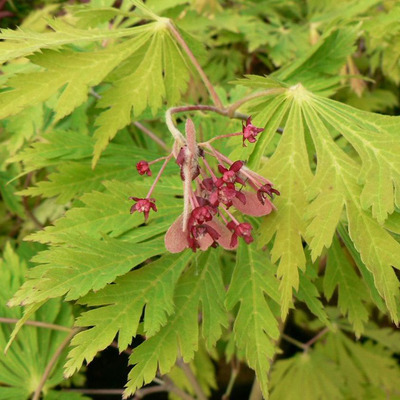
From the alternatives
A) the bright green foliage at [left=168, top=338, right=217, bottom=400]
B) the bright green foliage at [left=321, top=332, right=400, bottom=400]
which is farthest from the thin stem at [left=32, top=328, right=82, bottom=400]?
the bright green foliage at [left=321, top=332, right=400, bottom=400]

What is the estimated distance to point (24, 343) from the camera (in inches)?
45.6

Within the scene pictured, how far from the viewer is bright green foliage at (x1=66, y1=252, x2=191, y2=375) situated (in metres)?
0.71

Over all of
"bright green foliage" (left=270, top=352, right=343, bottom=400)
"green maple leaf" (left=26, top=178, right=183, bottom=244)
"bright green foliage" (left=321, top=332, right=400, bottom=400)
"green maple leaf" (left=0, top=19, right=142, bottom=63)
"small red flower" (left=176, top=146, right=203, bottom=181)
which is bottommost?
"bright green foliage" (left=321, top=332, right=400, bottom=400)

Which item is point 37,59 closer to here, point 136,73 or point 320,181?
point 136,73

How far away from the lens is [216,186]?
64 cm

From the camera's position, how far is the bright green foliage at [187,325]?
74 cm

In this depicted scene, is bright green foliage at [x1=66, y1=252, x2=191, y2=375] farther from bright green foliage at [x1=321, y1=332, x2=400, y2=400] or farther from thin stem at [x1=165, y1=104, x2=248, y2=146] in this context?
bright green foliage at [x1=321, y1=332, x2=400, y2=400]

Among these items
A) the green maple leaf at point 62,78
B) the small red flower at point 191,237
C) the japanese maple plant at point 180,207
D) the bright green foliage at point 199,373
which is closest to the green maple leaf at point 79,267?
the japanese maple plant at point 180,207

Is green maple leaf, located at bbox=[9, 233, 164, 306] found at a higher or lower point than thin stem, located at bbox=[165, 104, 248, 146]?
lower

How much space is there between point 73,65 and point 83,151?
25 cm

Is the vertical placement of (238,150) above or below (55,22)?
below

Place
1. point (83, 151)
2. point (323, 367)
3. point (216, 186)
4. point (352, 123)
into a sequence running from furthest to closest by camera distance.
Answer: point (323, 367) → point (83, 151) → point (352, 123) → point (216, 186)

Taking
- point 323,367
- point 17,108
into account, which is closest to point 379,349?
point 323,367

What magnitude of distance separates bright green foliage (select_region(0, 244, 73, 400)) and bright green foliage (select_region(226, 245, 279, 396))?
540 mm
